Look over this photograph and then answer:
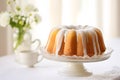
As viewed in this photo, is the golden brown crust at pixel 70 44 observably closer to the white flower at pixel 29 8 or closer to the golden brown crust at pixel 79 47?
the golden brown crust at pixel 79 47

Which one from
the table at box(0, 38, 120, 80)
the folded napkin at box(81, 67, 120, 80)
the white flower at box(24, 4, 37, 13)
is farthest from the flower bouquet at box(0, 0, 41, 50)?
the folded napkin at box(81, 67, 120, 80)

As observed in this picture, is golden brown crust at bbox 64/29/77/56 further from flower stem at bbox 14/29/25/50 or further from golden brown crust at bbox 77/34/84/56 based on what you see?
flower stem at bbox 14/29/25/50

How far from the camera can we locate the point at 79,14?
115 inches

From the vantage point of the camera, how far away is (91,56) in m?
1.33

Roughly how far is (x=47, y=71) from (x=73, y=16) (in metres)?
1.52

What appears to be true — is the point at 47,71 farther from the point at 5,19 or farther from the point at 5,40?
the point at 5,40

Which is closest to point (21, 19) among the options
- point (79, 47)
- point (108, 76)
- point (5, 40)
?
point (79, 47)

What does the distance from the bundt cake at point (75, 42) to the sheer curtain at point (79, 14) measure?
1.44 metres

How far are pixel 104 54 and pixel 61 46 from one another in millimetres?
186

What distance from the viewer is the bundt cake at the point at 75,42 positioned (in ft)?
4.33

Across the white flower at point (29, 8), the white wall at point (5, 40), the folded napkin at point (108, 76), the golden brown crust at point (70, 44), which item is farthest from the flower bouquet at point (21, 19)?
the white wall at point (5, 40)

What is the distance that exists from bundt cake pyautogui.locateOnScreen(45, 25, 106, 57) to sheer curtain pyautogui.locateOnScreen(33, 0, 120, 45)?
144 centimetres

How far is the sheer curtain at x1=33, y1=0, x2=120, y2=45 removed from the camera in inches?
111

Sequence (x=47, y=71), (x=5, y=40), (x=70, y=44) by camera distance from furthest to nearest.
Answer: (x=5, y=40), (x=47, y=71), (x=70, y=44)
